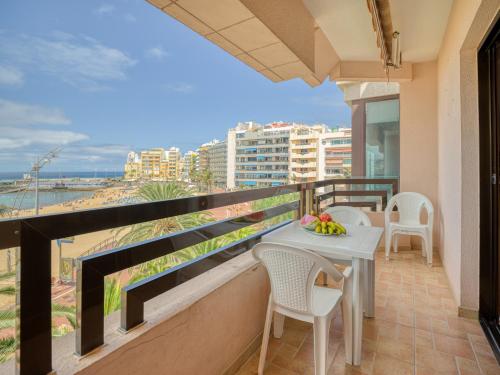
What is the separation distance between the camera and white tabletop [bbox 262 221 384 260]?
1548mm

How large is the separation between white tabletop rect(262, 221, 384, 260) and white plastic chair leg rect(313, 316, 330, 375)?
0.42 meters

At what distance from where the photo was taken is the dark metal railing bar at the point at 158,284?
100 centimetres

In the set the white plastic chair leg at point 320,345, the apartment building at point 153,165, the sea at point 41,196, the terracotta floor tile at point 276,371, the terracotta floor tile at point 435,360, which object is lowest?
the terracotta floor tile at point 276,371

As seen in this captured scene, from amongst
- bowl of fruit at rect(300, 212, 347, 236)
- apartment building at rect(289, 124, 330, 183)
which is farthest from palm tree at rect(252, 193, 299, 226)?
apartment building at rect(289, 124, 330, 183)

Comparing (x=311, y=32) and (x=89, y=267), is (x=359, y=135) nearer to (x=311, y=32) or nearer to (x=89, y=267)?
(x=311, y=32)

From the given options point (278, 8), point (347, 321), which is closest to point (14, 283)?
point (347, 321)

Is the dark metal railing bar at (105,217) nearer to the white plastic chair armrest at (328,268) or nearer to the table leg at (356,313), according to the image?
the white plastic chair armrest at (328,268)

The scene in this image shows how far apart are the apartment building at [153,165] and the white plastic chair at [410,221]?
9.06 ft

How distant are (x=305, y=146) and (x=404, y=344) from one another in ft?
72.9

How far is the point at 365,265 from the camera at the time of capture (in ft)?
6.34

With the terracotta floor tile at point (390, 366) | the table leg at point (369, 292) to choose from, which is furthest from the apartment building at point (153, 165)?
the terracotta floor tile at point (390, 366)

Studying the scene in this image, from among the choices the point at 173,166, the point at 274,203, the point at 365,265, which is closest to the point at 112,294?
the point at 274,203

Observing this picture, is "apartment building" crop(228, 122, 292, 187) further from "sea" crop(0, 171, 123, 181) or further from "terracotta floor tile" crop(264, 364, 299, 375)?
"terracotta floor tile" crop(264, 364, 299, 375)

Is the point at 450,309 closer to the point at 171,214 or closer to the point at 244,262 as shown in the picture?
the point at 244,262
